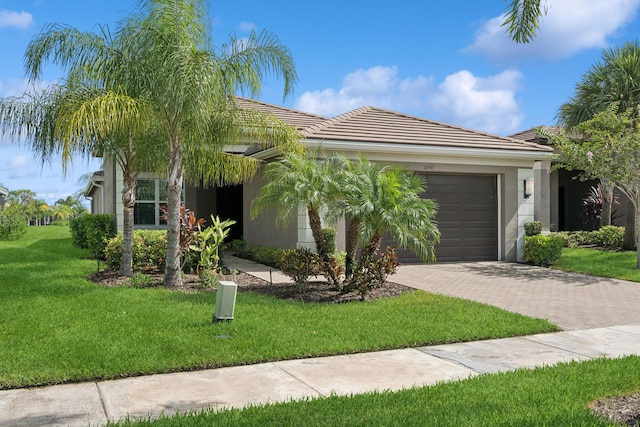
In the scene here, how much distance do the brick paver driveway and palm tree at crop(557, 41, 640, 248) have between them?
5.85 meters

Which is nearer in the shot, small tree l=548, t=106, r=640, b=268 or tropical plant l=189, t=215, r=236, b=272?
tropical plant l=189, t=215, r=236, b=272

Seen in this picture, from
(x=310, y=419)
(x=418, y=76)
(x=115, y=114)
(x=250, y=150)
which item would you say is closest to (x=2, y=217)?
(x=250, y=150)

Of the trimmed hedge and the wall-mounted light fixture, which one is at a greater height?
the wall-mounted light fixture

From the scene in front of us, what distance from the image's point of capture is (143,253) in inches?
500

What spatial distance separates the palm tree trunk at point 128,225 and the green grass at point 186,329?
130 cm

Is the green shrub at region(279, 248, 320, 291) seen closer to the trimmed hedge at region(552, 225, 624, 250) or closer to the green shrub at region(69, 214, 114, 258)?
the green shrub at region(69, 214, 114, 258)

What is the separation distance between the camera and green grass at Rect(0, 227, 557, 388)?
5.70 m

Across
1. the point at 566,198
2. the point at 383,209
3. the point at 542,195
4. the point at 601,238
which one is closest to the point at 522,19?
the point at 383,209

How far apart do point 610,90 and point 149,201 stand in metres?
15.5

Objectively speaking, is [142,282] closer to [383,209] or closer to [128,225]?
[128,225]

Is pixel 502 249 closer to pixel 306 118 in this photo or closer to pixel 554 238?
pixel 554 238

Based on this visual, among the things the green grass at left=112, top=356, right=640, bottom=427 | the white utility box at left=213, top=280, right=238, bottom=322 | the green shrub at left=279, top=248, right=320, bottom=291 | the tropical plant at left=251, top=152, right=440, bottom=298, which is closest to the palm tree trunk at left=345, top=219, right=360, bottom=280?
the tropical plant at left=251, top=152, right=440, bottom=298

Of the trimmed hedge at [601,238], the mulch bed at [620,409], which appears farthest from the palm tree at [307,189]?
the trimmed hedge at [601,238]

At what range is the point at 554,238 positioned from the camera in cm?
1516
